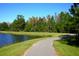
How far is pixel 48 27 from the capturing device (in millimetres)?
10523

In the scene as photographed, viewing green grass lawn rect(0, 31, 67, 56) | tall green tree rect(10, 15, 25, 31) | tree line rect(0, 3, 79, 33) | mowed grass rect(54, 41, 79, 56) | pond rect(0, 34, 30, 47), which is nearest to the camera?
mowed grass rect(54, 41, 79, 56)

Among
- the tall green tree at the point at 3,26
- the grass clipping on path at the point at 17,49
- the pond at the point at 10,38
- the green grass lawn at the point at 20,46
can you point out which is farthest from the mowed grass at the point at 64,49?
the tall green tree at the point at 3,26

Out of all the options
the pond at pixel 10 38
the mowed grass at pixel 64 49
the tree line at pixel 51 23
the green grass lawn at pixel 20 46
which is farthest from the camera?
the pond at pixel 10 38

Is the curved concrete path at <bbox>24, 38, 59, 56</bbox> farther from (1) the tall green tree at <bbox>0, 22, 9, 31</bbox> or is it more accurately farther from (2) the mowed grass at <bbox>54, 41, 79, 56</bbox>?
(1) the tall green tree at <bbox>0, 22, 9, 31</bbox>

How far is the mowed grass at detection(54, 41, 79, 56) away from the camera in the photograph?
906 cm

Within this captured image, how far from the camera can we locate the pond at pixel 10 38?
10750mm

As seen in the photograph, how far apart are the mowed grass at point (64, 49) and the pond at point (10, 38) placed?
1.66 m

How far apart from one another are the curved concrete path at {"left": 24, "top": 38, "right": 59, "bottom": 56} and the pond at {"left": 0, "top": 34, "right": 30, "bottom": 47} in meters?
0.85

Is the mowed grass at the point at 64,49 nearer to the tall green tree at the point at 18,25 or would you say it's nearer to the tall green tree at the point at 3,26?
the tall green tree at the point at 18,25

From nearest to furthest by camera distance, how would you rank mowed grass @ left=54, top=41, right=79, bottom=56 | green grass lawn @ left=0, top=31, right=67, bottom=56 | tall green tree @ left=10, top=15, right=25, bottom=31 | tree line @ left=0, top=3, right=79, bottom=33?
1. mowed grass @ left=54, top=41, right=79, bottom=56
2. green grass lawn @ left=0, top=31, right=67, bottom=56
3. tree line @ left=0, top=3, right=79, bottom=33
4. tall green tree @ left=10, top=15, right=25, bottom=31

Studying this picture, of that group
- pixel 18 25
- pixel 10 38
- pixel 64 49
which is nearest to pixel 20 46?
pixel 18 25

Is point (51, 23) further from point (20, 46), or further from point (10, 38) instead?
point (10, 38)

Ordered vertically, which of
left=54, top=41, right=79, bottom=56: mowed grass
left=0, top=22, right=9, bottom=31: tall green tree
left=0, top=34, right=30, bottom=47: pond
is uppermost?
left=0, top=22, right=9, bottom=31: tall green tree

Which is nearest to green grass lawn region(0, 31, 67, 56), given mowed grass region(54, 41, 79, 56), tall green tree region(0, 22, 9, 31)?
tall green tree region(0, 22, 9, 31)
